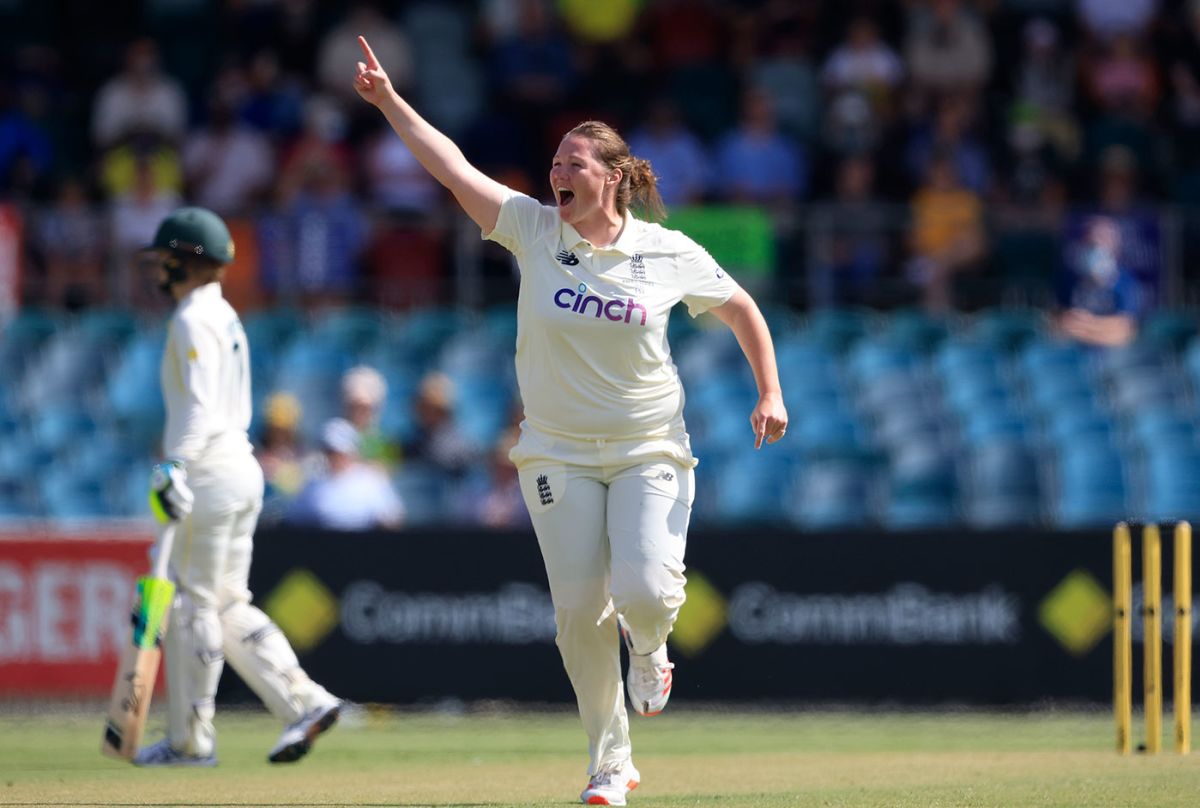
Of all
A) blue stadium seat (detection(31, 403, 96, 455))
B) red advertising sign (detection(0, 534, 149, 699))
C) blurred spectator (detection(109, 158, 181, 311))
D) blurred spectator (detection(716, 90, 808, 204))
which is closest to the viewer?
red advertising sign (detection(0, 534, 149, 699))

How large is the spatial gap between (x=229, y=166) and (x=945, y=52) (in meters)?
5.93

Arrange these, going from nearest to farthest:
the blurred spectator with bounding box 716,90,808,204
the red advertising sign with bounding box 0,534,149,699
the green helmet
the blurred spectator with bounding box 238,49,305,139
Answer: the green helmet < the red advertising sign with bounding box 0,534,149,699 < the blurred spectator with bounding box 716,90,808,204 < the blurred spectator with bounding box 238,49,305,139

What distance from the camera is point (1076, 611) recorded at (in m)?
11.8

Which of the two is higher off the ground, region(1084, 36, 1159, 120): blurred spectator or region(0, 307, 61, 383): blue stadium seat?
region(1084, 36, 1159, 120): blurred spectator

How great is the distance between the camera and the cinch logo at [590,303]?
6992 millimetres

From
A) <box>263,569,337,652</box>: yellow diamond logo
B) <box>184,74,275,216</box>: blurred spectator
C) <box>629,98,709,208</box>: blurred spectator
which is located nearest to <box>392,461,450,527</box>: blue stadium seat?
<box>263,569,337,652</box>: yellow diamond logo

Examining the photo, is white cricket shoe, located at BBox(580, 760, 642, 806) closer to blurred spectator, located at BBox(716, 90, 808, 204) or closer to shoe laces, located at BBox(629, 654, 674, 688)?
shoe laces, located at BBox(629, 654, 674, 688)

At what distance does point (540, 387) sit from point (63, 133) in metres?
10.7

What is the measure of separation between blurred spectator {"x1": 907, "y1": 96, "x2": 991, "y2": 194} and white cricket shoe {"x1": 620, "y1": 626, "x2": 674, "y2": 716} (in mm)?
8956

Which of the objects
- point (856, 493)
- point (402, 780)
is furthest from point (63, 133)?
point (402, 780)

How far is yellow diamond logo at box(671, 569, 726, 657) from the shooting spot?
11852 mm

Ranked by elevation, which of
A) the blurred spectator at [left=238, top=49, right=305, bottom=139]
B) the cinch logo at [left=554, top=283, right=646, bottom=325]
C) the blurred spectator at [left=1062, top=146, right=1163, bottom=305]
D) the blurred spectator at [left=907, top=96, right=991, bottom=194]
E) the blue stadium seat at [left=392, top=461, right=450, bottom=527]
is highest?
the blurred spectator at [left=238, top=49, right=305, bottom=139]

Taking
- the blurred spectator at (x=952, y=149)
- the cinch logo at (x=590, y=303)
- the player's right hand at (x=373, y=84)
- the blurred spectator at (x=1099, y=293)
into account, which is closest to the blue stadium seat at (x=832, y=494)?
the blurred spectator at (x=1099, y=293)

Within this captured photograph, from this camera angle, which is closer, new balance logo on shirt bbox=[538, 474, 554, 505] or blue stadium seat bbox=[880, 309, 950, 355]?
new balance logo on shirt bbox=[538, 474, 554, 505]
